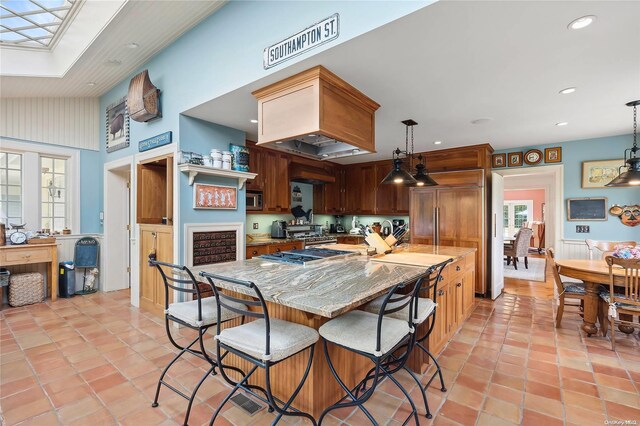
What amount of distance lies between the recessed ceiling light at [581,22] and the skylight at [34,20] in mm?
3982

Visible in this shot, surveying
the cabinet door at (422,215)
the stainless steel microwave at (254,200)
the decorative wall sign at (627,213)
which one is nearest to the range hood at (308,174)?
the stainless steel microwave at (254,200)

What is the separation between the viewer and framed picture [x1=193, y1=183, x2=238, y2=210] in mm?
3373

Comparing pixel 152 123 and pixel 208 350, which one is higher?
A: pixel 152 123

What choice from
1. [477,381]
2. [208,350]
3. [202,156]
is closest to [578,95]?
[477,381]

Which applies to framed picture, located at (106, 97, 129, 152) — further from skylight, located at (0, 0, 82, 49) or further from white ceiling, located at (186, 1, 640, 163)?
white ceiling, located at (186, 1, 640, 163)

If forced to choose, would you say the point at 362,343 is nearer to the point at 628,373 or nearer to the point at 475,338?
the point at 475,338

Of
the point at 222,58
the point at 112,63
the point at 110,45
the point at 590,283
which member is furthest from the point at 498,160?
the point at 112,63

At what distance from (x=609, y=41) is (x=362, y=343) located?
7.93 feet

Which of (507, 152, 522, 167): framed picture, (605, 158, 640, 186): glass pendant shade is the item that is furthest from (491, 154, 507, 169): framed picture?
(605, 158, 640, 186): glass pendant shade

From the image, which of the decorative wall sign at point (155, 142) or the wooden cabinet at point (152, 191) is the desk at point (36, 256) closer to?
the wooden cabinet at point (152, 191)

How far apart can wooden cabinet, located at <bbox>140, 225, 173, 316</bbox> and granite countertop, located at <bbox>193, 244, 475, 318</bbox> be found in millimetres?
1550

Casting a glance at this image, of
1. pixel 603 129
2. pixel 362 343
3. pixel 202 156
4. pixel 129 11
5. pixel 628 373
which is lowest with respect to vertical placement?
pixel 628 373

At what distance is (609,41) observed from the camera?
1917 mm

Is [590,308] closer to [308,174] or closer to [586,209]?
[586,209]
